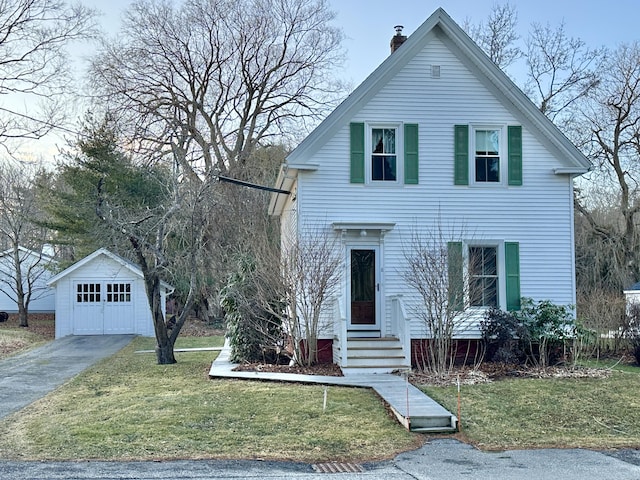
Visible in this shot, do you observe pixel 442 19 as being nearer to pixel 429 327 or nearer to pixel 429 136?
pixel 429 136

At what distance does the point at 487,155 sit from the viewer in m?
15.3

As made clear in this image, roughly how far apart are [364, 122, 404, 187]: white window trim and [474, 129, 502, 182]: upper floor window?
5.83 ft

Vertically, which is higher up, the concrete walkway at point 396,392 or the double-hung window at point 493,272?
the double-hung window at point 493,272

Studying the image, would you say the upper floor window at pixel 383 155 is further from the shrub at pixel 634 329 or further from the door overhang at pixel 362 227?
the shrub at pixel 634 329

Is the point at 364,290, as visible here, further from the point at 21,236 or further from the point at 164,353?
the point at 21,236

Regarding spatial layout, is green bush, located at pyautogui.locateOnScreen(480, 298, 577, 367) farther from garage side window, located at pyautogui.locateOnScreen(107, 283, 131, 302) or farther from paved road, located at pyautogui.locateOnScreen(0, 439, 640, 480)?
garage side window, located at pyautogui.locateOnScreen(107, 283, 131, 302)

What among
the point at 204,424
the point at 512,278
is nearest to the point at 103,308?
the point at 512,278

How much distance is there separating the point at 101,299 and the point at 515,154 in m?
18.3

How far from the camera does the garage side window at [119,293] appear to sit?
26.8 metres

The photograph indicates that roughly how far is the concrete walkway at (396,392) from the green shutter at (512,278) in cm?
362

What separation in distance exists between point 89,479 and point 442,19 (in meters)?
12.0

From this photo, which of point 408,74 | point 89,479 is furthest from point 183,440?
point 408,74

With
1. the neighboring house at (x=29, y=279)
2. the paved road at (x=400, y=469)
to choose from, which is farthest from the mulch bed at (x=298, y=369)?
the neighboring house at (x=29, y=279)

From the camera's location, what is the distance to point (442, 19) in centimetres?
1473
